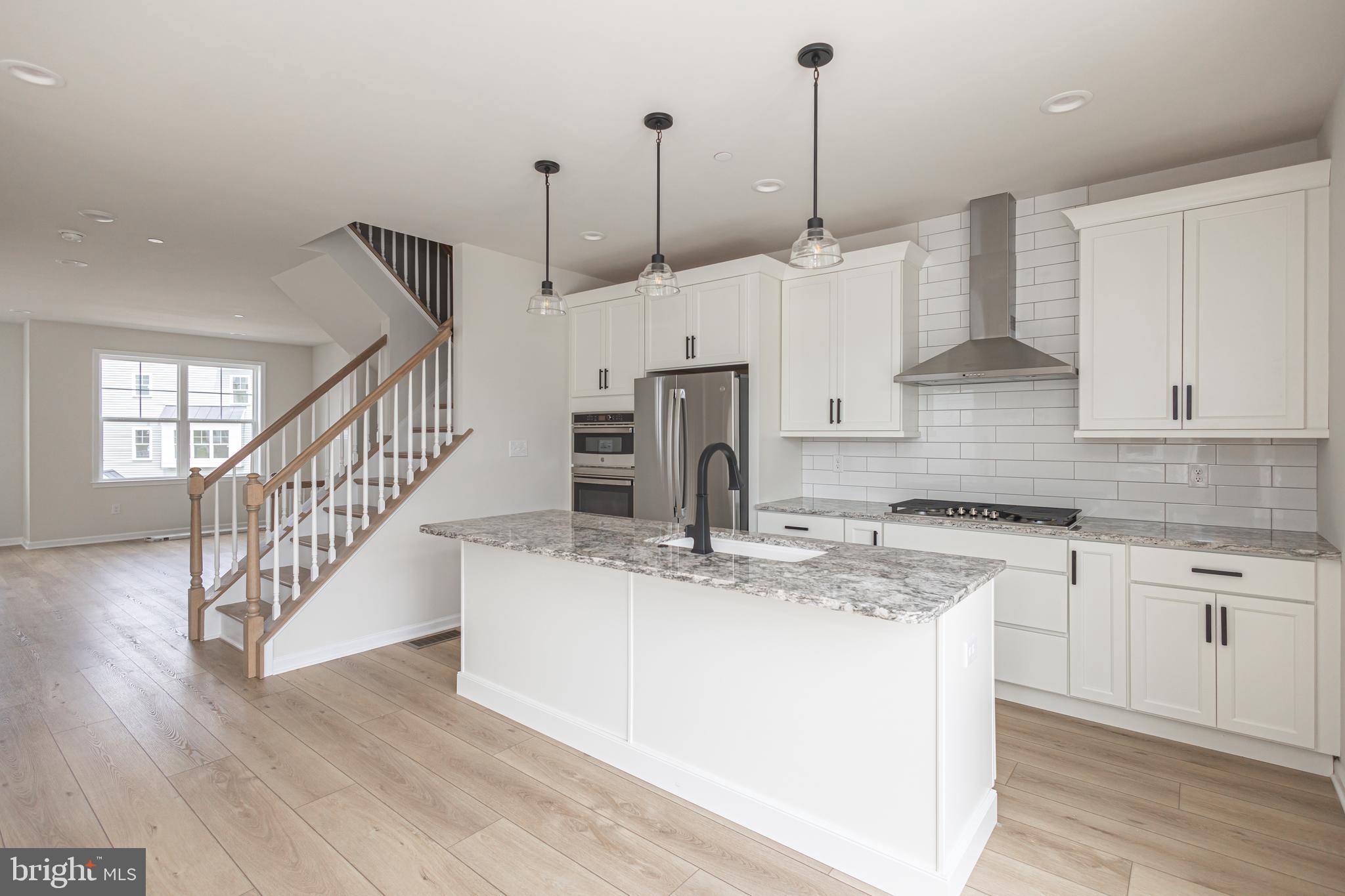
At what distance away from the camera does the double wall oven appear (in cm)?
472

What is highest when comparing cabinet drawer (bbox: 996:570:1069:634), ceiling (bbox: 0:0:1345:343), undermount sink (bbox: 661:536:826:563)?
ceiling (bbox: 0:0:1345:343)

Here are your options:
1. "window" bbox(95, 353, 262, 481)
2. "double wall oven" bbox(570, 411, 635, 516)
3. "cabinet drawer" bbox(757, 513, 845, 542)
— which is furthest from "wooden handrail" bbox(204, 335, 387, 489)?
"window" bbox(95, 353, 262, 481)

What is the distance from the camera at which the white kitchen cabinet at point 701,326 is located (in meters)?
4.15

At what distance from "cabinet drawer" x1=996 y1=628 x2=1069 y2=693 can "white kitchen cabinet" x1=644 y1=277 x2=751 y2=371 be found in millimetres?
2107

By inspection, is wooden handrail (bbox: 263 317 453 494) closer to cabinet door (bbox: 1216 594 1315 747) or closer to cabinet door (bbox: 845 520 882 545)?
cabinet door (bbox: 845 520 882 545)

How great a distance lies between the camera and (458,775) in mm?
2547

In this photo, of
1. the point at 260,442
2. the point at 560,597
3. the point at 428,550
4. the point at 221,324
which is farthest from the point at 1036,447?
the point at 221,324

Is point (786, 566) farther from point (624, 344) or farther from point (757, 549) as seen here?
point (624, 344)

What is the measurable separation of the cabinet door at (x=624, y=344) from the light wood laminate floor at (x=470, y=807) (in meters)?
2.33

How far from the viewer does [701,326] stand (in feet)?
14.2

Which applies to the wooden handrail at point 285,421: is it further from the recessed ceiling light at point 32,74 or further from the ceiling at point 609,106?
the recessed ceiling light at point 32,74

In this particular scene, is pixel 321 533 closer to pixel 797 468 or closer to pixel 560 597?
pixel 560 597

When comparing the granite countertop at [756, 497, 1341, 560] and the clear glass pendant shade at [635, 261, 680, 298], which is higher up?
the clear glass pendant shade at [635, 261, 680, 298]

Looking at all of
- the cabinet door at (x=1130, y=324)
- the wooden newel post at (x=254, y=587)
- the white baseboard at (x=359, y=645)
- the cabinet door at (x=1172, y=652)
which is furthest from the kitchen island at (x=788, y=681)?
the white baseboard at (x=359, y=645)
